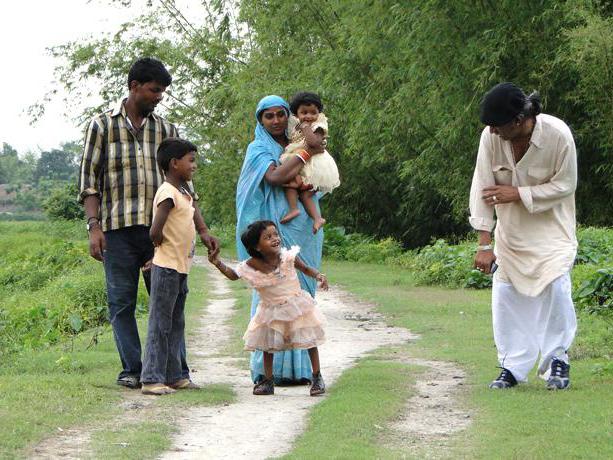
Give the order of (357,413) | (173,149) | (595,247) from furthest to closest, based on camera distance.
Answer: (595,247) < (173,149) < (357,413)

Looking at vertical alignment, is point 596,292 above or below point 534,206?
below

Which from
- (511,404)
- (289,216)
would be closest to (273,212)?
(289,216)

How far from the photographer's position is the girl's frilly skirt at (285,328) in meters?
7.75

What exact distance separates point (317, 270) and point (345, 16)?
1446cm

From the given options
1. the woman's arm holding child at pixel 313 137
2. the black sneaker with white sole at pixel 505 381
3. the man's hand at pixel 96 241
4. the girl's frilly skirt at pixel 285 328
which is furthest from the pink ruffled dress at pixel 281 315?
the black sneaker with white sole at pixel 505 381

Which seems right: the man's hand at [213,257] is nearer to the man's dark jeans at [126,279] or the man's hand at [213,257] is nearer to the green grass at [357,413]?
the man's dark jeans at [126,279]

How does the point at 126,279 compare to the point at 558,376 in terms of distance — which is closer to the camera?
the point at 558,376

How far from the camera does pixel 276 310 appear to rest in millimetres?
7781

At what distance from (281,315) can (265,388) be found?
0.50 metres

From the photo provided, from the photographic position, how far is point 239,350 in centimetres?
1052

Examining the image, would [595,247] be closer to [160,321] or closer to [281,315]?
[281,315]

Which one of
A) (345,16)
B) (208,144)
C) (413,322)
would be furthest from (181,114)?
(413,322)

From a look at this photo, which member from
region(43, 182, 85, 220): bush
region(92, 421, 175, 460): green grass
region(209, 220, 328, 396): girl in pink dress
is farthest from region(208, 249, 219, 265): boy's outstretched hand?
region(43, 182, 85, 220): bush

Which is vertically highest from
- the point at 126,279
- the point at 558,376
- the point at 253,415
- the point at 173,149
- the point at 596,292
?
the point at 173,149
